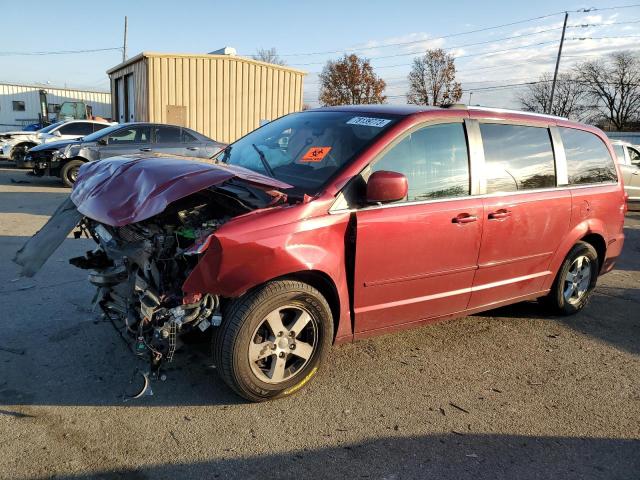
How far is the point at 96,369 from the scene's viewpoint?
3.48 metres

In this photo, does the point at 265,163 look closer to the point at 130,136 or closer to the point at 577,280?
the point at 577,280

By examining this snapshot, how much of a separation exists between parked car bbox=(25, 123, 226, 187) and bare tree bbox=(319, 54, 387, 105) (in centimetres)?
4631

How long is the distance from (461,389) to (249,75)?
56.9ft

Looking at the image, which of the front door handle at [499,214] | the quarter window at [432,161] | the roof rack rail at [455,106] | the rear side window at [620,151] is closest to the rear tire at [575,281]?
the front door handle at [499,214]

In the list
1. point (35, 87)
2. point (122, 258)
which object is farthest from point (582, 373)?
point (35, 87)

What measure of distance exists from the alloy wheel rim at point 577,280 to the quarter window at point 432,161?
188 cm

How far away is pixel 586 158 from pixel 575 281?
47.5 inches

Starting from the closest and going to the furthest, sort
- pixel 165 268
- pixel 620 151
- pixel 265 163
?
1. pixel 165 268
2. pixel 265 163
3. pixel 620 151

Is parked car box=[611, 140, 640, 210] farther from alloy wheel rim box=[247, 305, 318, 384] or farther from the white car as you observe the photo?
the white car

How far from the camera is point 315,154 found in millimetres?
3676

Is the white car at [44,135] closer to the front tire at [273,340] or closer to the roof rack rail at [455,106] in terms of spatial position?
the roof rack rail at [455,106]

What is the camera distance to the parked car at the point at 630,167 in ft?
41.4

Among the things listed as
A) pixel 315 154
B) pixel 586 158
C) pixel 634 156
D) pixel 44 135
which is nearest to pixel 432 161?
pixel 315 154

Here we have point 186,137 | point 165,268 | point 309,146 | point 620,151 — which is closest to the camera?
point 165,268
